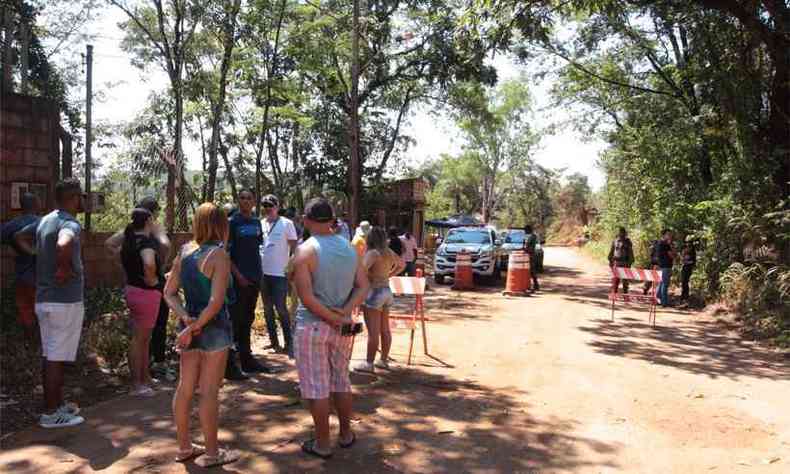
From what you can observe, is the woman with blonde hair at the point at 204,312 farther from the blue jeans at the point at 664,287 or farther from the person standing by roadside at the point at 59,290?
the blue jeans at the point at 664,287

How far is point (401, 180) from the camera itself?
3309cm

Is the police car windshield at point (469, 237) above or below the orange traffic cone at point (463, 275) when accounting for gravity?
above

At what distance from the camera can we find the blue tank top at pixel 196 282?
4016 millimetres

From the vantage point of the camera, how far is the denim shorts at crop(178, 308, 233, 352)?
3.99 meters

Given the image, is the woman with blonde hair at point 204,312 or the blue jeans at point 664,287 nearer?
the woman with blonde hair at point 204,312

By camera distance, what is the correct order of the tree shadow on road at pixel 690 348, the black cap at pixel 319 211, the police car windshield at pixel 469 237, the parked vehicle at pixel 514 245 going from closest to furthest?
the black cap at pixel 319 211
the tree shadow on road at pixel 690 348
the police car windshield at pixel 469 237
the parked vehicle at pixel 514 245

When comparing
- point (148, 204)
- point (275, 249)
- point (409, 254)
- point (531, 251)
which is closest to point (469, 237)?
point (531, 251)

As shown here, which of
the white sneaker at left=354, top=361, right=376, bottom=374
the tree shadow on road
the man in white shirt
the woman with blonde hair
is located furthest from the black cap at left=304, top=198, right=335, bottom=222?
the tree shadow on road

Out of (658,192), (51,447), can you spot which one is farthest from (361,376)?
(658,192)

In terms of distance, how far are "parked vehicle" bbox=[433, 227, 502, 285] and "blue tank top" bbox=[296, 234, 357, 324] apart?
13.7 metres

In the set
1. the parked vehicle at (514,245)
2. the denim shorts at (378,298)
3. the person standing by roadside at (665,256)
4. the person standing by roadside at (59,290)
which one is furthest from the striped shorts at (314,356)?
the parked vehicle at (514,245)

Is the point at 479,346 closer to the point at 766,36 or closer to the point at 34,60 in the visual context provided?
the point at 766,36

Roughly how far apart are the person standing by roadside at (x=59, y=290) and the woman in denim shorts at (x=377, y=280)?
2.66 meters

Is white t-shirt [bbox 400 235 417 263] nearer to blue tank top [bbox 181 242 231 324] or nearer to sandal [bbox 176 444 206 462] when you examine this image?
sandal [bbox 176 444 206 462]
